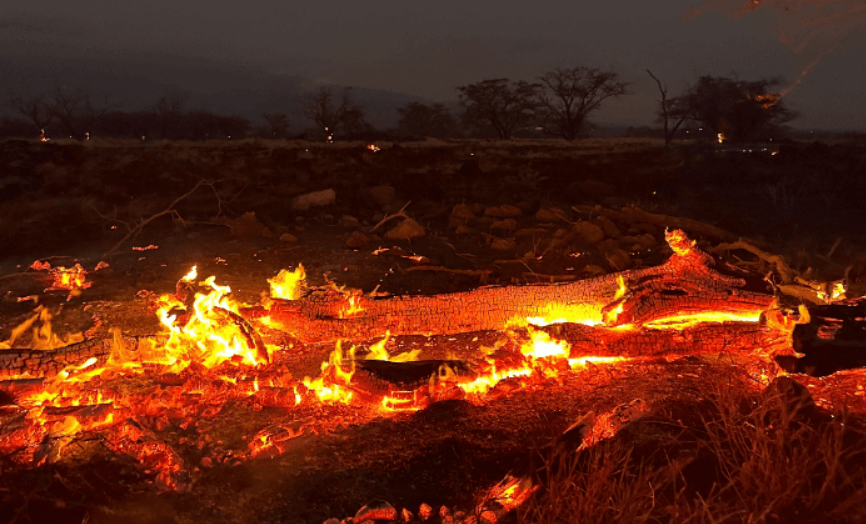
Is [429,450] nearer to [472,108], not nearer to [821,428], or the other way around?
[821,428]

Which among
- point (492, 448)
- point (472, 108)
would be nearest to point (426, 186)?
point (492, 448)

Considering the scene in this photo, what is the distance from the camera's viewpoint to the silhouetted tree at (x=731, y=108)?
89.0 ft

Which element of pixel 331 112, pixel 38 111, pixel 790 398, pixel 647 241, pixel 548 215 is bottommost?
pixel 790 398

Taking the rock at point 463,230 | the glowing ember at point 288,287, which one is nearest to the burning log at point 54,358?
the glowing ember at point 288,287

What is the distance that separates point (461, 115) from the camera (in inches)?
1590

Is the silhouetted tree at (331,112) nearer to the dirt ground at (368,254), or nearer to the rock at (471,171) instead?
the dirt ground at (368,254)

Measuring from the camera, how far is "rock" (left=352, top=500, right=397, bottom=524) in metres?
2.35

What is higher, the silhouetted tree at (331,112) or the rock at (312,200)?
the silhouetted tree at (331,112)

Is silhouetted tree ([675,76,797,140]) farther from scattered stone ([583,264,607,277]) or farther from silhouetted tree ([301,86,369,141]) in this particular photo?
scattered stone ([583,264,607,277])

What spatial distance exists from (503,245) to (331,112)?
34523mm

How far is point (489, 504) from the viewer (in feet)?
7.90

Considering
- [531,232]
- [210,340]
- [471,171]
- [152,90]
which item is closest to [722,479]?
[210,340]

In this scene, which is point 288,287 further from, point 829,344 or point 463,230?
point 829,344

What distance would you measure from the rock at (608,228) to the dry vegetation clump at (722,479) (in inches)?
188
